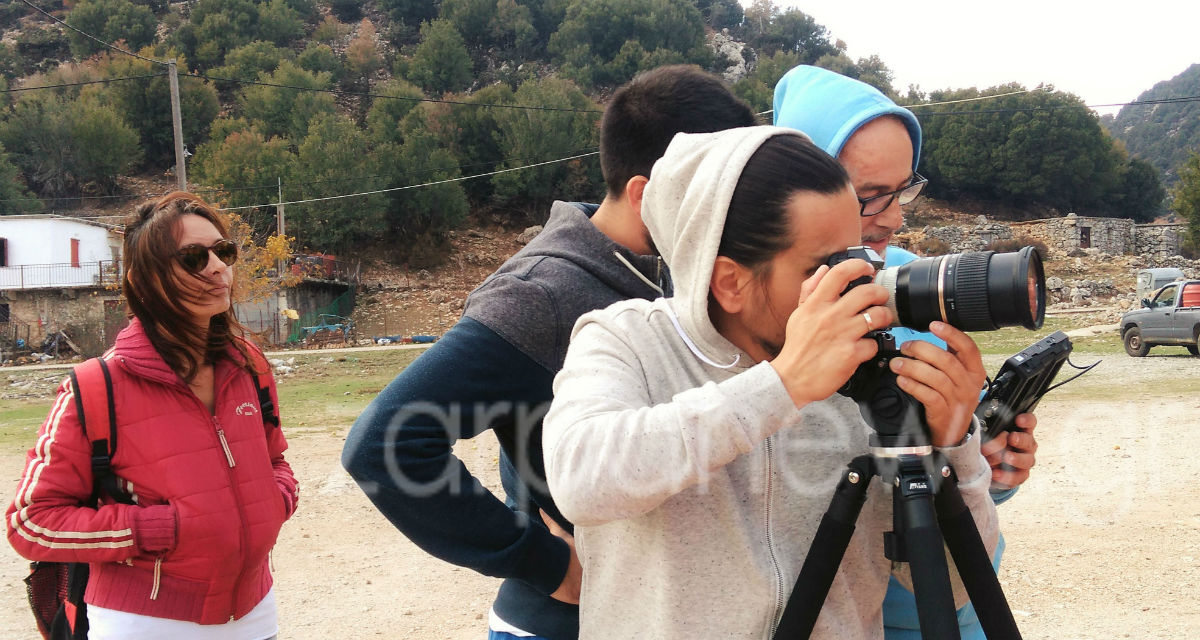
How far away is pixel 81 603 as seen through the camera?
2.20m

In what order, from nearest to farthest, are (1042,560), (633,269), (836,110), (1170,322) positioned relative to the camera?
(633,269), (836,110), (1042,560), (1170,322)

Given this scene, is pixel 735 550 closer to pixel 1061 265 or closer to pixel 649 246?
pixel 649 246

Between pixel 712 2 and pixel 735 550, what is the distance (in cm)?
9255

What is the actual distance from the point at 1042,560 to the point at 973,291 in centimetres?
474

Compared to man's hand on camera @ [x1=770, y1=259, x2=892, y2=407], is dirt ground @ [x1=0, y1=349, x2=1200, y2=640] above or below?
below

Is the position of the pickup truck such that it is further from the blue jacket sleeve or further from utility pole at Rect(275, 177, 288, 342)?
utility pole at Rect(275, 177, 288, 342)

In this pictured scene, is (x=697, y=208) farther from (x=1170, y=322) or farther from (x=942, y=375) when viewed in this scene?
(x=1170, y=322)

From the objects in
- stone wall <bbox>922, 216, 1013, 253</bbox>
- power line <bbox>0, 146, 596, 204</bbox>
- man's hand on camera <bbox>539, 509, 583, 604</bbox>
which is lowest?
stone wall <bbox>922, 216, 1013, 253</bbox>

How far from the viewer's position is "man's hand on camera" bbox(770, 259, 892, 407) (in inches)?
Answer: 40.1

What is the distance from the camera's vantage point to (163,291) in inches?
96.8

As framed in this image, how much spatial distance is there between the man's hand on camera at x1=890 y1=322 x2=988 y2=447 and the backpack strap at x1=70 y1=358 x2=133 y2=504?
2021mm

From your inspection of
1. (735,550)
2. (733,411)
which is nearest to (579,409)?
(733,411)

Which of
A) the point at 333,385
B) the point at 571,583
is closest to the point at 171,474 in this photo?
the point at 571,583

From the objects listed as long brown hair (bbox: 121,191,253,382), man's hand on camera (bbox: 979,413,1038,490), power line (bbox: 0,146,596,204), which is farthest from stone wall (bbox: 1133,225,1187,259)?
long brown hair (bbox: 121,191,253,382)
